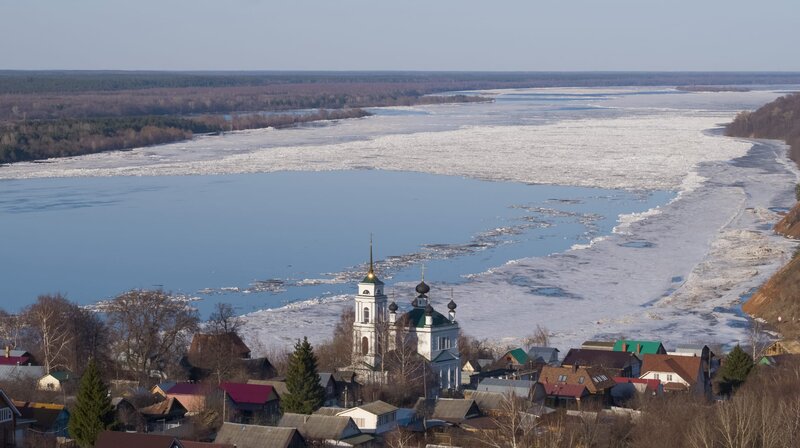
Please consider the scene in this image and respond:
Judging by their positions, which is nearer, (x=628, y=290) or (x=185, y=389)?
(x=185, y=389)

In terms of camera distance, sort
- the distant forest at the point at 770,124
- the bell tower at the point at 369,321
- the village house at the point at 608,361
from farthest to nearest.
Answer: the distant forest at the point at 770,124 → the village house at the point at 608,361 → the bell tower at the point at 369,321

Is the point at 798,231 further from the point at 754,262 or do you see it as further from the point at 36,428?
the point at 36,428

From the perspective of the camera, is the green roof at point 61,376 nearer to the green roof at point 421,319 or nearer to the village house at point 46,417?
the village house at point 46,417

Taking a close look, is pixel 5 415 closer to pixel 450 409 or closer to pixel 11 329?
pixel 450 409

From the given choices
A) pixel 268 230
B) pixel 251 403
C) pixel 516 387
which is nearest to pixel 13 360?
pixel 251 403

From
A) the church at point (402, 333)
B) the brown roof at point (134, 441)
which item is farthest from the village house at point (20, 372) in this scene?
the church at point (402, 333)

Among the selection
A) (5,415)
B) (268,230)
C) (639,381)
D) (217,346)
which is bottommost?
(268,230)

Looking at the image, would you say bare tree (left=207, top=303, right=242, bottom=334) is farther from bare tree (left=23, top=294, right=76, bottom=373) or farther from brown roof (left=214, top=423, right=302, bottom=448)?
brown roof (left=214, top=423, right=302, bottom=448)
